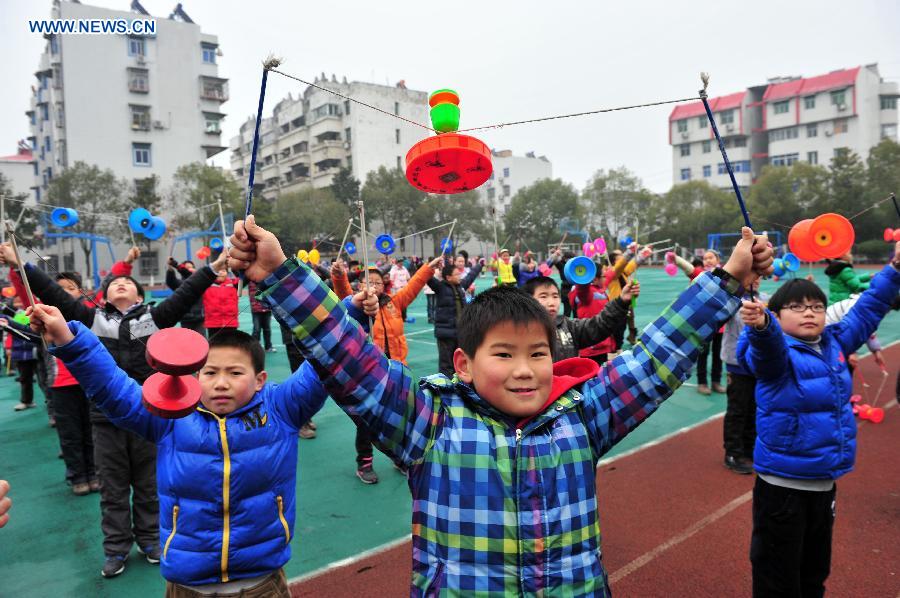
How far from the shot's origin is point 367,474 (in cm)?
513

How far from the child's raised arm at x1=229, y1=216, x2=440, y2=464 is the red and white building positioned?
59293mm

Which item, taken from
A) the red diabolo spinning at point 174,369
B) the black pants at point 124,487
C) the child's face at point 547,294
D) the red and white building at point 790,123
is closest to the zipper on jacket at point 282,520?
the red diabolo spinning at point 174,369

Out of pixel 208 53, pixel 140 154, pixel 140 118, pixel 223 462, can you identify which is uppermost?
pixel 208 53

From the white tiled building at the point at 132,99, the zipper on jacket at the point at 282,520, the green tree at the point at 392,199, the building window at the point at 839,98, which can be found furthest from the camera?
the building window at the point at 839,98

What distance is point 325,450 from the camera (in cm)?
605

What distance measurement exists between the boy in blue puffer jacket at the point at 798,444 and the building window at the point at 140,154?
51.9 meters

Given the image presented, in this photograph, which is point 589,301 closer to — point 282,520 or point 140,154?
point 282,520

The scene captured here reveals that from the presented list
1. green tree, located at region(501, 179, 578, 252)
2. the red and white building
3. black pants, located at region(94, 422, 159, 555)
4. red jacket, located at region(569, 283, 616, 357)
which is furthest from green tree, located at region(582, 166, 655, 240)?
black pants, located at region(94, 422, 159, 555)

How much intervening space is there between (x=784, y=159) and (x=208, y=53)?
193 feet

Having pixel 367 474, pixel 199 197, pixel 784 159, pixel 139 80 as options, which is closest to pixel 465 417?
pixel 367 474

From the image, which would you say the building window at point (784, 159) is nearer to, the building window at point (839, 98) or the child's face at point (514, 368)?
the building window at point (839, 98)

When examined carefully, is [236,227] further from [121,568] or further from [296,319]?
[121,568]

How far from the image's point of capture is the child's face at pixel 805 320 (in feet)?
9.48

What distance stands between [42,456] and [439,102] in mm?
6386
